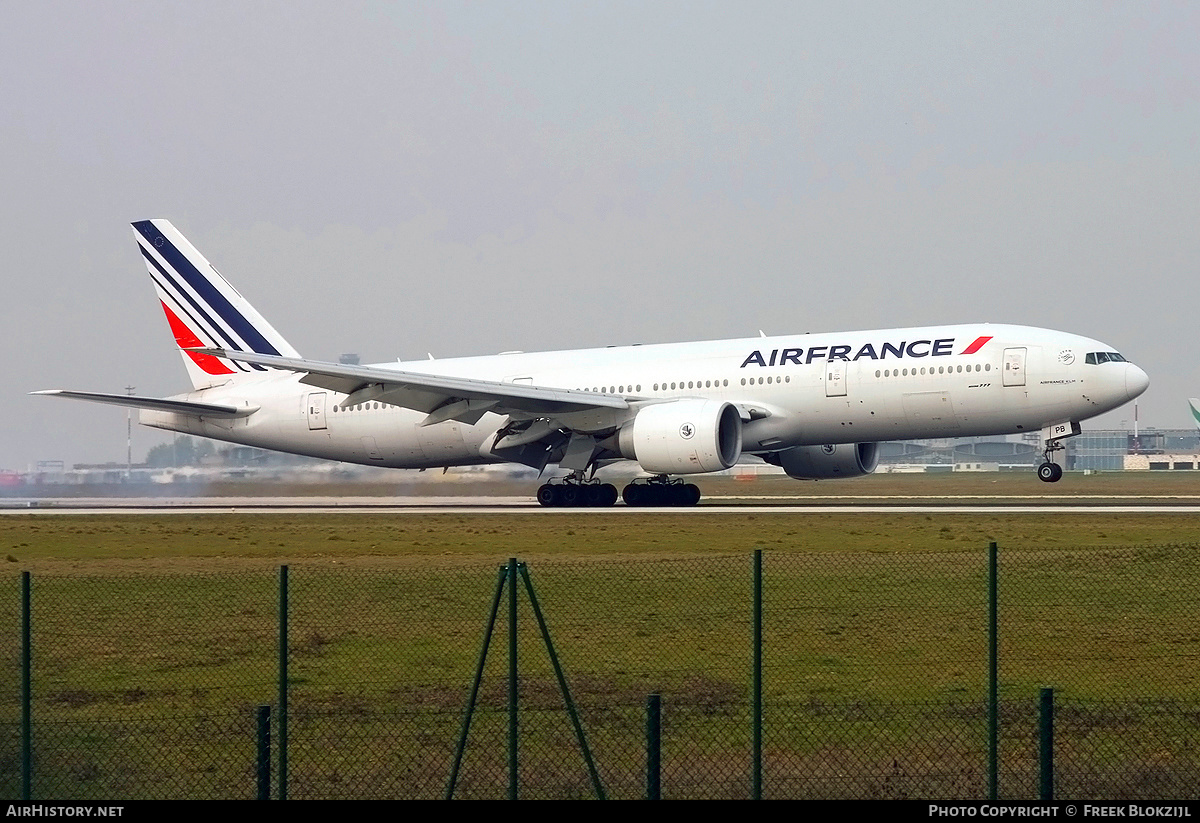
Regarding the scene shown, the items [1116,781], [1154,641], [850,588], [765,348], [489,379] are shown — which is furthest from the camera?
[489,379]

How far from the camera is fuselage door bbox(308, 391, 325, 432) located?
48000 millimetres

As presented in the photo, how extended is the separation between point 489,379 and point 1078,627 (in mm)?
30059

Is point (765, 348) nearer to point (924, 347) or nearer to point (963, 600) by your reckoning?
point (924, 347)

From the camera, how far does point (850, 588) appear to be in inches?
805

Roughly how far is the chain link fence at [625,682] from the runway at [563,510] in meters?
16.0

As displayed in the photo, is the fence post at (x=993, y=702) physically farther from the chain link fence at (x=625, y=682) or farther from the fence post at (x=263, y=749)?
the fence post at (x=263, y=749)

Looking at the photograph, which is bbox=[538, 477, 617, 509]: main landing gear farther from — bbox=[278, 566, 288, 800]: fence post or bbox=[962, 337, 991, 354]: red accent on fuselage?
bbox=[278, 566, 288, 800]: fence post

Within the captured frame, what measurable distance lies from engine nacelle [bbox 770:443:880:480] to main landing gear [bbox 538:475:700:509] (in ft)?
13.9

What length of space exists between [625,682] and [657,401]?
27.2 meters

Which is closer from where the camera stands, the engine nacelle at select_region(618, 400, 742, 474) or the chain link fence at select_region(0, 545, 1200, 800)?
the chain link fence at select_region(0, 545, 1200, 800)

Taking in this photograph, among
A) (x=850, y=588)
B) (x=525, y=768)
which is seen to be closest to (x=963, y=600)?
(x=850, y=588)

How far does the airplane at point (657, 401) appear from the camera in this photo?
3906 centimetres

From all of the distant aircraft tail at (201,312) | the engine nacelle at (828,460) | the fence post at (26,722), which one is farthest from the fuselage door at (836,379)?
the fence post at (26,722)

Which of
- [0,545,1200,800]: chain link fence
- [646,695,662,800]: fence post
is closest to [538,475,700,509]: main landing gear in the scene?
[0,545,1200,800]: chain link fence
